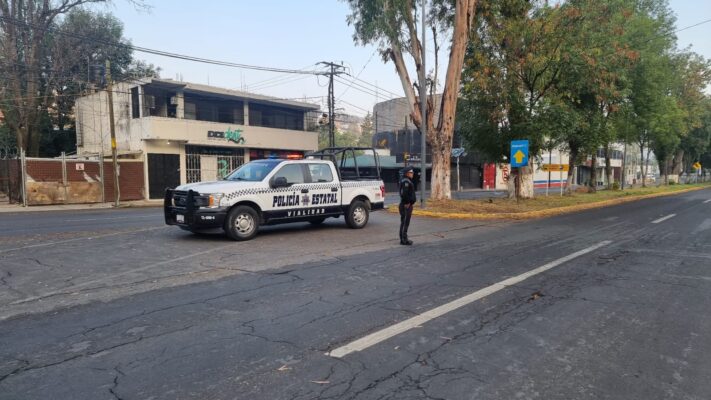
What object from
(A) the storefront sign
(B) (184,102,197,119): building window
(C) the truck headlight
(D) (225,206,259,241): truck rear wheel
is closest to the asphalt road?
(D) (225,206,259,241): truck rear wheel

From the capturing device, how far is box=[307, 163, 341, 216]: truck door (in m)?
11.1

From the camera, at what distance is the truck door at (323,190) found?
36.4ft

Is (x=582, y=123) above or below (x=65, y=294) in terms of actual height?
above

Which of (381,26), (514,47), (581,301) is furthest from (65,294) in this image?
(514,47)

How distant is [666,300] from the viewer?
5.60m

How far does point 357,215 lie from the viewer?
12.2 metres

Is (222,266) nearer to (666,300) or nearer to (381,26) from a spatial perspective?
(666,300)

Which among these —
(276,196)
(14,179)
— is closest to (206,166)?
(14,179)

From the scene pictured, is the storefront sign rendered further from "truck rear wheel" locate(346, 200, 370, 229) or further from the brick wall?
"truck rear wheel" locate(346, 200, 370, 229)

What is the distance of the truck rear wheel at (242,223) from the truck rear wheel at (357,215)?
9.37 feet

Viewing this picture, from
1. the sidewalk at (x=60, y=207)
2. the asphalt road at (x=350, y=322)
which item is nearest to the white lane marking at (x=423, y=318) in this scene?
the asphalt road at (x=350, y=322)

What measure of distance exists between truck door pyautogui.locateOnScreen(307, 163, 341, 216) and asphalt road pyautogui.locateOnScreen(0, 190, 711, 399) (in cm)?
222

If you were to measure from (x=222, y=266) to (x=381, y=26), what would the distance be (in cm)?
1353

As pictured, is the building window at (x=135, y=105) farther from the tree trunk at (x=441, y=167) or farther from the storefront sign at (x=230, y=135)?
the tree trunk at (x=441, y=167)
